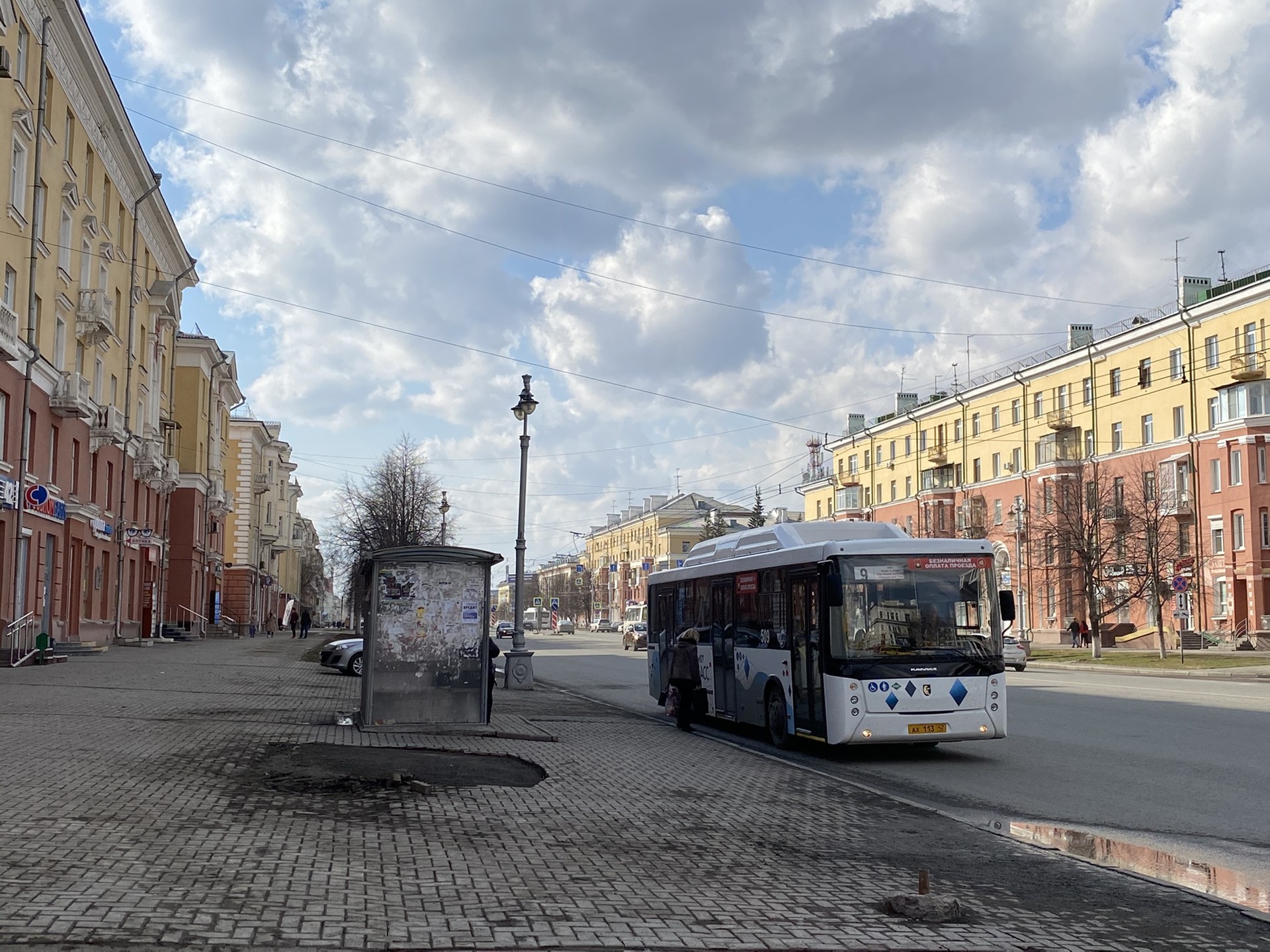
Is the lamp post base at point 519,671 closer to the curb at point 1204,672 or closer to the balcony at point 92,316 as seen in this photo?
the balcony at point 92,316

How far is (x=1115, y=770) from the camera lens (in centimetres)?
1335

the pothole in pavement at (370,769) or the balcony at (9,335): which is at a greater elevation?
the balcony at (9,335)

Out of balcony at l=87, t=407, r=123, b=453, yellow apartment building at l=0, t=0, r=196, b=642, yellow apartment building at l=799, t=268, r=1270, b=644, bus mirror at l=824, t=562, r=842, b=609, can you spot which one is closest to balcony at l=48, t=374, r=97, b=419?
yellow apartment building at l=0, t=0, r=196, b=642

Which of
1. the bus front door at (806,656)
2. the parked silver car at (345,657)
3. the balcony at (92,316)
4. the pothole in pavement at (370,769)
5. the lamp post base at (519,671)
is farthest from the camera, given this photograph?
the balcony at (92,316)

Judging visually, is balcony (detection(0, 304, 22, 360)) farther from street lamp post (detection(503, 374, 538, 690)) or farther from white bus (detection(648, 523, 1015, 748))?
white bus (detection(648, 523, 1015, 748))

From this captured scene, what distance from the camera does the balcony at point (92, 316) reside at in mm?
34344

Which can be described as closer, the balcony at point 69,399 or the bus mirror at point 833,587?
the bus mirror at point 833,587

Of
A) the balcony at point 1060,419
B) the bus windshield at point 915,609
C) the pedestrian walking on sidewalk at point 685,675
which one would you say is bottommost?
the pedestrian walking on sidewalk at point 685,675

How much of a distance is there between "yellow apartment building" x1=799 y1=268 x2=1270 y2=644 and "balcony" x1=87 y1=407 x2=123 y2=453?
37215mm

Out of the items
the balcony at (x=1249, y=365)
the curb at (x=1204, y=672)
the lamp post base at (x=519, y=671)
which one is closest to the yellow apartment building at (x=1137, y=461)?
the balcony at (x=1249, y=365)

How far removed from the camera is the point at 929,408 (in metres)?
77.6

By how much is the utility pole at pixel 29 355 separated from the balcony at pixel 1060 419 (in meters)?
50.1

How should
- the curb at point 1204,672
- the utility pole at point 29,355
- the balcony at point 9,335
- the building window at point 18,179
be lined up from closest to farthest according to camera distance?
1. the balcony at point 9,335
2. the building window at point 18,179
3. the utility pole at point 29,355
4. the curb at point 1204,672

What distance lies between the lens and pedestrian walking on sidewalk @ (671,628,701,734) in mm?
17703
